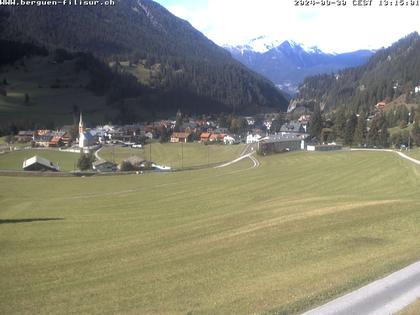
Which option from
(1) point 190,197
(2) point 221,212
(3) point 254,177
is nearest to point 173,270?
(2) point 221,212

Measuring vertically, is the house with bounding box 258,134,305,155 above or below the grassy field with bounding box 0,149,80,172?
above

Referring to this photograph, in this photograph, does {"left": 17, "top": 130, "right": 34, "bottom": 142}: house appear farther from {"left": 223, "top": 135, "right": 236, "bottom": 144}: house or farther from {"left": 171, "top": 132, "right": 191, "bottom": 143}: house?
{"left": 223, "top": 135, "right": 236, "bottom": 144}: house

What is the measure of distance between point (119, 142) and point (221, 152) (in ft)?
161

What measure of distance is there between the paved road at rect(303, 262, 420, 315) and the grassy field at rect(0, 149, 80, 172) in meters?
92.8

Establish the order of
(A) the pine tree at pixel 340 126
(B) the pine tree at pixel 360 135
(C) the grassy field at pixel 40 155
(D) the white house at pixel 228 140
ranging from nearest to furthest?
(C) the grassy field at pixel 40 155 → (B) the pine tree at pixel 360 135 → (A) the pine tree at pixel 340 126 → (D) the white house at pixel 228 140

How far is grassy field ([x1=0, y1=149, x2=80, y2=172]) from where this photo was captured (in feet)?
353

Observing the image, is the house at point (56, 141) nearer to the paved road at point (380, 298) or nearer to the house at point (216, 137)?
the house at point (216, 137)

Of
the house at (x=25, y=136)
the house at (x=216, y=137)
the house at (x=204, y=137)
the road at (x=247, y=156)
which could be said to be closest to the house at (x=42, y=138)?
the house at (x=25, y=136)

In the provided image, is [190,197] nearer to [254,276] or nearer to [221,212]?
[221,212]

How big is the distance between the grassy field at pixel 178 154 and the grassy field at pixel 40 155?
8.38 metres

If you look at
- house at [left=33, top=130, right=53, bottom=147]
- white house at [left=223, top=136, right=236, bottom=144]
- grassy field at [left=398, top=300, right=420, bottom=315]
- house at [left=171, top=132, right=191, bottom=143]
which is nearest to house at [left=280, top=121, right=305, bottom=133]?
white house at [left=223, top=136, right=236, bottom=144]

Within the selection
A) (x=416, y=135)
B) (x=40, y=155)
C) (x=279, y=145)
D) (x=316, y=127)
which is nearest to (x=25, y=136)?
(x=40, y=155)

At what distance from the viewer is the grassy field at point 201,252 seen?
16891 mm

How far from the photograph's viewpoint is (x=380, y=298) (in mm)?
15320
